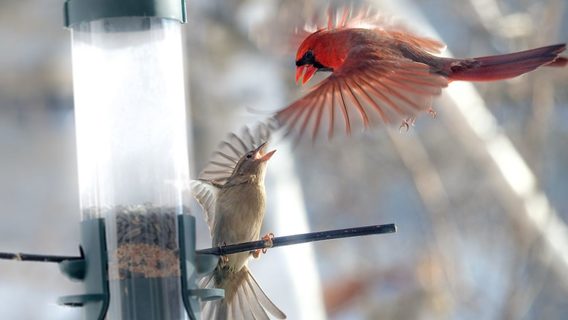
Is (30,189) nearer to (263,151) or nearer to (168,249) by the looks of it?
(263,151)

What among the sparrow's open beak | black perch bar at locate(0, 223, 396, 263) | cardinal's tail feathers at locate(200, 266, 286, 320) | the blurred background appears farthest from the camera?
the blurred background

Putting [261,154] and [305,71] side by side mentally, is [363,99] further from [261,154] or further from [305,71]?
[261,154]

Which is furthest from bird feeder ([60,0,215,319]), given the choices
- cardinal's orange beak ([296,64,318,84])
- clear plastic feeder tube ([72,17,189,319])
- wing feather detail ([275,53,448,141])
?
cardinal's orange beak ([296,64,318,84])

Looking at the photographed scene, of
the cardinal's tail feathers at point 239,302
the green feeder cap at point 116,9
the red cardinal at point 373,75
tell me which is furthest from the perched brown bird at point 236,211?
the green feeder cap at point 116,9

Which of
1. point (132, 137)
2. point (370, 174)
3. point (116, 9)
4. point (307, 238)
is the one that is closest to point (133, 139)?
point (132, 137)

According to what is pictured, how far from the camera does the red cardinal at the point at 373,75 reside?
14.9ft

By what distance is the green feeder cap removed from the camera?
13.8 feet

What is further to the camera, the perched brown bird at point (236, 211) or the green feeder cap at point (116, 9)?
the perched brown bird at point (236, 211)

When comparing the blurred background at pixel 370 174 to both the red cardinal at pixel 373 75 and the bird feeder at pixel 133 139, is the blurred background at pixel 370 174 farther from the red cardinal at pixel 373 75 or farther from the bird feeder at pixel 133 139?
the bird feeder at pixel 133 139

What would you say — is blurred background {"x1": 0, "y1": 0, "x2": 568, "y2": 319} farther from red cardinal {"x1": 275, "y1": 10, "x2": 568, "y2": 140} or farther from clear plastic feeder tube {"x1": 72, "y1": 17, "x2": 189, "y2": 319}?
clear plastic feeder tube {"x1": 72, "y1": 17, "x2": 189, "y2": 319}

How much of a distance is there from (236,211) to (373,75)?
3.27ft

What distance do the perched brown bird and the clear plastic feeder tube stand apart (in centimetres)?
75

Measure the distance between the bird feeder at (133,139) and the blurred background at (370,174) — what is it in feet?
11.5

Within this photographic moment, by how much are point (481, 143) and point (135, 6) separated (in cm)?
555
